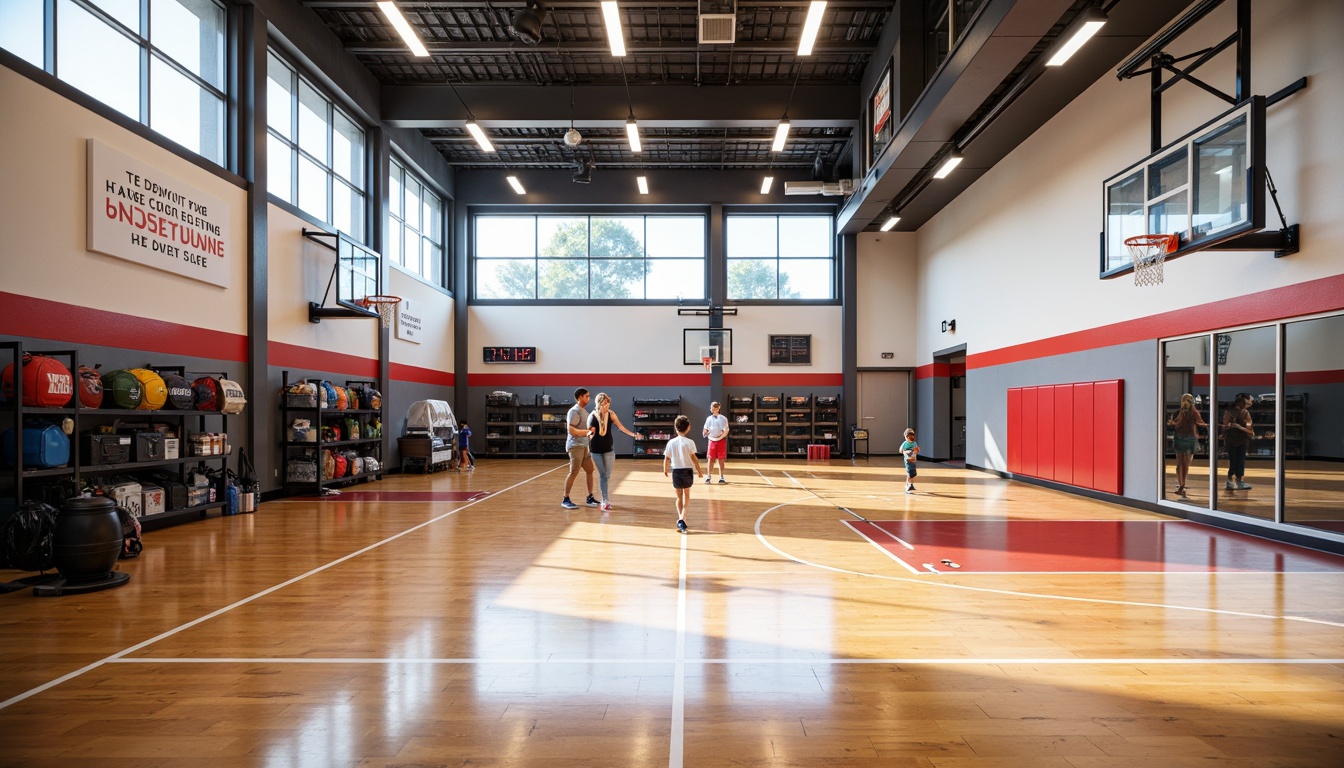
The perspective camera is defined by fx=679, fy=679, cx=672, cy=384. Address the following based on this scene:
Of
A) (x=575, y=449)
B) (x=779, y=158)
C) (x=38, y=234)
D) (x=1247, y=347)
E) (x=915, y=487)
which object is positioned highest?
(x=779, y=158)

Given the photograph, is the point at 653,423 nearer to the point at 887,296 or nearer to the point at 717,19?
the point at 887,296

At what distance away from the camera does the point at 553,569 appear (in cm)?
626

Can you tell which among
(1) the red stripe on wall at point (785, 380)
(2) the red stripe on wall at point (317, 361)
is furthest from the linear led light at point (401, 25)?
(1) the red stripe on wall at point (785, 380)

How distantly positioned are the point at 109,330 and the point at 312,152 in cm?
656

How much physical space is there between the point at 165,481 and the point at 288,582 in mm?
4336

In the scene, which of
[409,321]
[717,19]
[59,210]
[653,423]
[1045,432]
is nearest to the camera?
[59,210]

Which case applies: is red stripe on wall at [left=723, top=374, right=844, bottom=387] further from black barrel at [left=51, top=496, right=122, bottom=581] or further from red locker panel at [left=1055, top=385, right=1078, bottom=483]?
black barrel at [left=51, top=496, right=122, bottom=581]

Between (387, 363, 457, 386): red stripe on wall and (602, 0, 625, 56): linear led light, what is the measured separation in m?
9.34

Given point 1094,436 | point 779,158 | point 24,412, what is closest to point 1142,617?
point 1094,436

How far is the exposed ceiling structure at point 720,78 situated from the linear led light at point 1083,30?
25.7 inches

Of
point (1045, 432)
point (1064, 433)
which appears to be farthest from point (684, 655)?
point (1045, 432)

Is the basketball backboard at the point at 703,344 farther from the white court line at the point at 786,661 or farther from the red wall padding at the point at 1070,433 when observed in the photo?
the white court line at the point at 786,661

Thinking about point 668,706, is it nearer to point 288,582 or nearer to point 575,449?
point 288,582

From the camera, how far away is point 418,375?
59.3 ft
